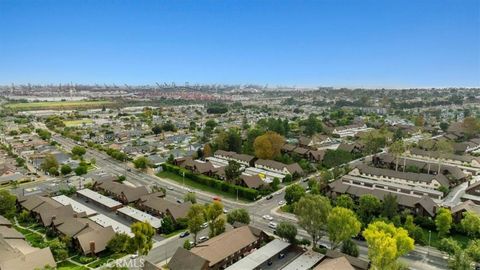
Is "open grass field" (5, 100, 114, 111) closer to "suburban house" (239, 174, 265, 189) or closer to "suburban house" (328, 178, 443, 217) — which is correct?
"suburban house" (239, 174, 265, 189)

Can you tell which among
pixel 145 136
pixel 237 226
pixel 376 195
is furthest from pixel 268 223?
pixel 145 136

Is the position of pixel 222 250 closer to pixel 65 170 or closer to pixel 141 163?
pixel 141 163

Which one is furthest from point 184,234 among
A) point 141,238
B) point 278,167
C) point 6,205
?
point 278,167

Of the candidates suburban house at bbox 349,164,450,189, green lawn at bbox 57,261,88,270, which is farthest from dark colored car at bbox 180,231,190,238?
suburban house at bbox 349,164,450,189

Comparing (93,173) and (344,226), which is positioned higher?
(344,226)

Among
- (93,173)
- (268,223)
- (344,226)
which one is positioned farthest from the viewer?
(93,173)

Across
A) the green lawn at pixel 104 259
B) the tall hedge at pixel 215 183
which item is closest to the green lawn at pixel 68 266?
the green lawn at pixel 104 259

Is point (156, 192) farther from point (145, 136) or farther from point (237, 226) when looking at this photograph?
point (145, 136)
